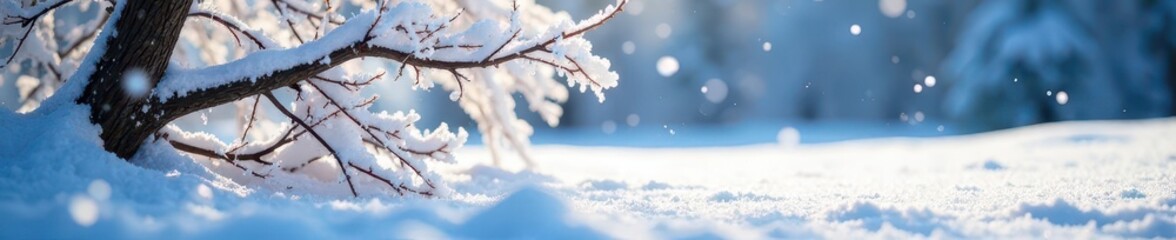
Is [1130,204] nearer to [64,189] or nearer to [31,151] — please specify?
[64,189]

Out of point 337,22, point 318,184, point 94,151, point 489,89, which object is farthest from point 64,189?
point 489,89

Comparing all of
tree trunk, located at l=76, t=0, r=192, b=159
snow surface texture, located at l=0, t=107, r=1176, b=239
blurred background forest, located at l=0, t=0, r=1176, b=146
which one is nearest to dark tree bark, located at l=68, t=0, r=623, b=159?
tree trunk, located at l=76, t=0, r=192, b=159

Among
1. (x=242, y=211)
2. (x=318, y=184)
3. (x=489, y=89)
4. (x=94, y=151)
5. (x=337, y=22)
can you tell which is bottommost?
(x=242, y=211)

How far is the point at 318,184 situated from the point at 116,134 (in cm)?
88

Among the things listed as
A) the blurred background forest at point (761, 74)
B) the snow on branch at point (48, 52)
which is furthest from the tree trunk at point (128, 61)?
the blurred background forest at point (761, 74)

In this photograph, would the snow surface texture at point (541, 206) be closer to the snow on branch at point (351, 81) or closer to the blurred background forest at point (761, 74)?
the snow on branch at point (351, 81)

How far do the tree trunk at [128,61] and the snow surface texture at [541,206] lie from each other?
87 millimetres

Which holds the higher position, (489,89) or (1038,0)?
(1038,0)

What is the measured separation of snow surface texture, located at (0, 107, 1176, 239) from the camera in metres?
2.29

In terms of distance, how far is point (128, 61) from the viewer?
10.5ft

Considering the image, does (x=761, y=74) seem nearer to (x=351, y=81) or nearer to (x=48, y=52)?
(x=48, y=52)

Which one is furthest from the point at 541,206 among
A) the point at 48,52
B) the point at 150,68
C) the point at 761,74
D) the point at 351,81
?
the point at 761,74

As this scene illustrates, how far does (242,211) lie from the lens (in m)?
2.43

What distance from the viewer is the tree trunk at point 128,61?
3.20 metres
